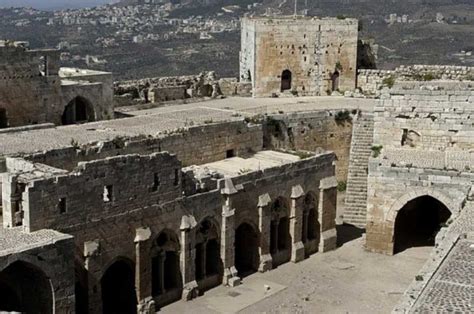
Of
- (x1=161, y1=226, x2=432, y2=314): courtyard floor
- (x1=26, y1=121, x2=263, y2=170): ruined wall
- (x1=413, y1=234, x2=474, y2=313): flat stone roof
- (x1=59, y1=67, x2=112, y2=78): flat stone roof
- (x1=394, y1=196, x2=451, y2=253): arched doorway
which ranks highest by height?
(x1=59, y1=67, x2=112, y2=78): flat stone roof

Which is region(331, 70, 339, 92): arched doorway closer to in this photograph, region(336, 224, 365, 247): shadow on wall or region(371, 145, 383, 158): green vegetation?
region(371, 145, 383, 158): green vegetation

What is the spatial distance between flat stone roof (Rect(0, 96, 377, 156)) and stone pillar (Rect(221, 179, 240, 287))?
13.1 ft

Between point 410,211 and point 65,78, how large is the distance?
1434cm

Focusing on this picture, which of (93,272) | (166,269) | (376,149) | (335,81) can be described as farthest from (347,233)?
(93,272)

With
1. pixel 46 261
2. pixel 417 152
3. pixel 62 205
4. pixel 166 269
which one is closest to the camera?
pixel 46 261

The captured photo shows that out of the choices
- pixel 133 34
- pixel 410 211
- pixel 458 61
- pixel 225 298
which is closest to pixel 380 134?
pixel 410 211

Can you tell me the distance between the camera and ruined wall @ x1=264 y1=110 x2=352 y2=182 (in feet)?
103

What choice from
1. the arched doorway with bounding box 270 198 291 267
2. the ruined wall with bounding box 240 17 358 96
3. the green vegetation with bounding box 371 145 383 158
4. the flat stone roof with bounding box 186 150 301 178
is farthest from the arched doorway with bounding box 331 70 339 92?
the arched doorway with bounding box 270 198 291 267

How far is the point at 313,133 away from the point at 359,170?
2937 millimetres

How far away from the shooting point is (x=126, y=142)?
79.6ft

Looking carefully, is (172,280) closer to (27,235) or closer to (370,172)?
(27,235)

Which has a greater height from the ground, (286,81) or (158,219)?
(286,81)

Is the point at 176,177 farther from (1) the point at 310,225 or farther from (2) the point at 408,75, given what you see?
(2) the point at 408,75

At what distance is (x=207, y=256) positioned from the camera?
24.0m
